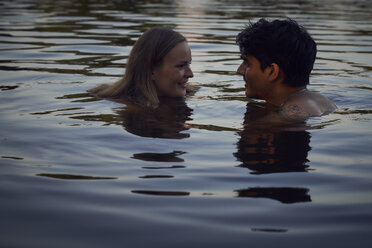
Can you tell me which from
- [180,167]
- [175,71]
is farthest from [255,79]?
[180,167]

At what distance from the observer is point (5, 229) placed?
289cm

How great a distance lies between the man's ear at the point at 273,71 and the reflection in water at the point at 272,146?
56cm

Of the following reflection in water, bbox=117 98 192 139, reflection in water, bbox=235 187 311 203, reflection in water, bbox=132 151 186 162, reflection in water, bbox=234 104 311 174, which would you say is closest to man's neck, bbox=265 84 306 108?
reflection in water, bbox=234 104 311 174

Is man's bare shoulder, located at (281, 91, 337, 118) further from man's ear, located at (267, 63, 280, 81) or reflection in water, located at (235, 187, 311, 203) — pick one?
reflection in water, located at (235, 187, 311, 203)

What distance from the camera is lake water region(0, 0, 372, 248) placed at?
2863 millimetres

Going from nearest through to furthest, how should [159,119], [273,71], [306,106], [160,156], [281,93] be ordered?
1. [160,156]
2. [159,119]
3. [306,106]
4. [273,71]
5. [281,93]

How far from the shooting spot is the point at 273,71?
5953 millimetres

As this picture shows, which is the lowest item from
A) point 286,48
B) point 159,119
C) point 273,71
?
point 159,119

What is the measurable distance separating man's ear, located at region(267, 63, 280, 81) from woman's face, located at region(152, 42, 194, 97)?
1049 mm

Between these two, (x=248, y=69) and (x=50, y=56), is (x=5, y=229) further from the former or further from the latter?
(x=50, y=56)

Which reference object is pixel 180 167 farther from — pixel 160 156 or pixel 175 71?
pixel 175 71

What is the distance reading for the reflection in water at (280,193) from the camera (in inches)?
129

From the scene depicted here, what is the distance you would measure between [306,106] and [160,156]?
2157 millimetres

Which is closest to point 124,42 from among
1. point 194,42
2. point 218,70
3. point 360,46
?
point 194,42
